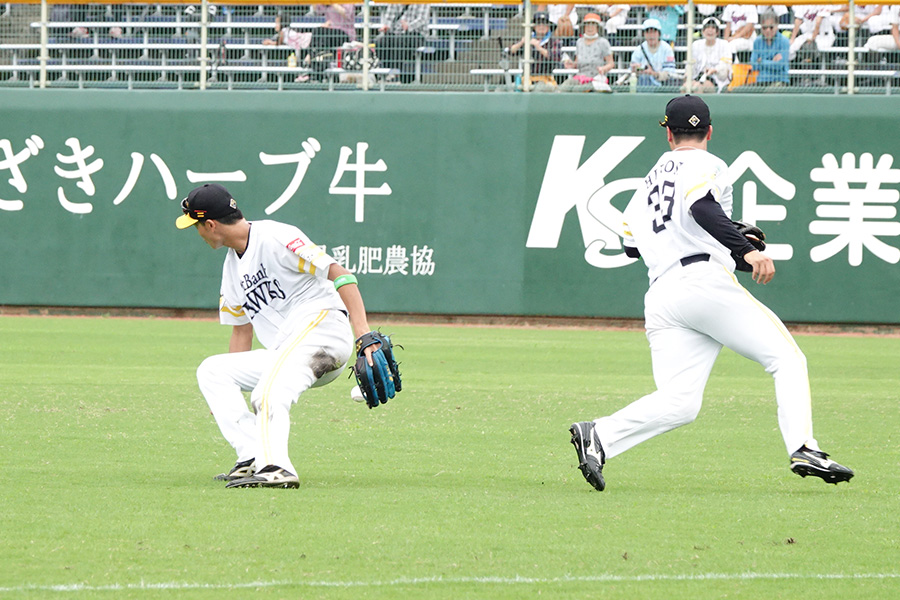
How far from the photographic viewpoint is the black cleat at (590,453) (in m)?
6.06

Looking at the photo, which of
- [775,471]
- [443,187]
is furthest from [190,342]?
[775,471]

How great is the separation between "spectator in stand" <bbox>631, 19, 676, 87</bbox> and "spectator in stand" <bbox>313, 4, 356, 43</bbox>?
4.41 meters

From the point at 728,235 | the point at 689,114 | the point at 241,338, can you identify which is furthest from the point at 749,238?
the point at 241,338

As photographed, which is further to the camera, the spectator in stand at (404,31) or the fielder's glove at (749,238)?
the spectator in stand at (404,31)

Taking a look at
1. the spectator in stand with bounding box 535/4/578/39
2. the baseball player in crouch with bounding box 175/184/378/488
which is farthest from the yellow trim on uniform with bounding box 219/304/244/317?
the spectator in stand with bounding box 535/4/578/39

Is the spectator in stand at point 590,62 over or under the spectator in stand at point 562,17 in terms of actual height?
under

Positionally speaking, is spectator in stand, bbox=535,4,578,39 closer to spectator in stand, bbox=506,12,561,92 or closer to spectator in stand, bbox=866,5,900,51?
spectator in stand, bbox=506,12,561,92

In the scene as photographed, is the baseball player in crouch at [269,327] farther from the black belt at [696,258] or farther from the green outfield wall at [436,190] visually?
the green outfield wall at [436,190]

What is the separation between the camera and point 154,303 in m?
18.7

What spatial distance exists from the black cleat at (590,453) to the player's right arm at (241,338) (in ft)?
6.28

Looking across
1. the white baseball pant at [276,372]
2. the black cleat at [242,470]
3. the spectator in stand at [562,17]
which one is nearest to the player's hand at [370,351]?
the white baseball pant at [276,372]

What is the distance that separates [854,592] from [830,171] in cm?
1451

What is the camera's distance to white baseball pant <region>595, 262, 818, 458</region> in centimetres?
593

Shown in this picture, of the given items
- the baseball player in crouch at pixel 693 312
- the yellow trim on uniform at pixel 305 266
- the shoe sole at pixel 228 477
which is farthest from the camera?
the shoe sole at pixel 228 477
